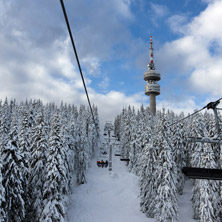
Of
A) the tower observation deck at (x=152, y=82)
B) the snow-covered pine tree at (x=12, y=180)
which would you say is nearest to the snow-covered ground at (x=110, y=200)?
the snow-covered pine tree at (x=12, y=180)

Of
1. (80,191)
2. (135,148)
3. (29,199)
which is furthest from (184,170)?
(135,148)

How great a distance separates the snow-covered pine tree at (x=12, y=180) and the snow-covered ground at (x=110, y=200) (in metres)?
16.7

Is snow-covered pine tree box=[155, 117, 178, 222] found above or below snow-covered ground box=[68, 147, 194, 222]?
above

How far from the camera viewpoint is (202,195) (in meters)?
30.3

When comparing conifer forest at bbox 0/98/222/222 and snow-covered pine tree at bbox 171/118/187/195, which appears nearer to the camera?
conifer forest at bbox 0/98/222/222

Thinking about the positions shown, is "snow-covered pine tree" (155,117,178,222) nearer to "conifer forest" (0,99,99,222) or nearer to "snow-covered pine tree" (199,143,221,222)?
"snow-covered pine tree" (199,143,221,222)

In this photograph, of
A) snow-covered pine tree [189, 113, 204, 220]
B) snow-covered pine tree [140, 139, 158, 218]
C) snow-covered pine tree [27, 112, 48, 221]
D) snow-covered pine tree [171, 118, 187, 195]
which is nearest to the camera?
snow-covered pine tree [27, 112, 48, 221]

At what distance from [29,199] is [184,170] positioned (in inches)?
833

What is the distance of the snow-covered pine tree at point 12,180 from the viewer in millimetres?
19031

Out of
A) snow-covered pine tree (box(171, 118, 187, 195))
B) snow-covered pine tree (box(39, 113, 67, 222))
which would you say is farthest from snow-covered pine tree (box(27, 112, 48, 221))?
snow-covered pine tree (box(171, 118, 187, 195))

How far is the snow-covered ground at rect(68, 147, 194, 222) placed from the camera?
116 ft

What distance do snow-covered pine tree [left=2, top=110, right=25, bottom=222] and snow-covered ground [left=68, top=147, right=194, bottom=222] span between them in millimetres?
16667

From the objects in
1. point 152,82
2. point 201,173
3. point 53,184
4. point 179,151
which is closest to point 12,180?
point 53,184

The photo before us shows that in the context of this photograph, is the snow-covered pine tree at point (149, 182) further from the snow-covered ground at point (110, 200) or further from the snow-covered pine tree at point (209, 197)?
the snow-covered pine tree at point (209, 197)
